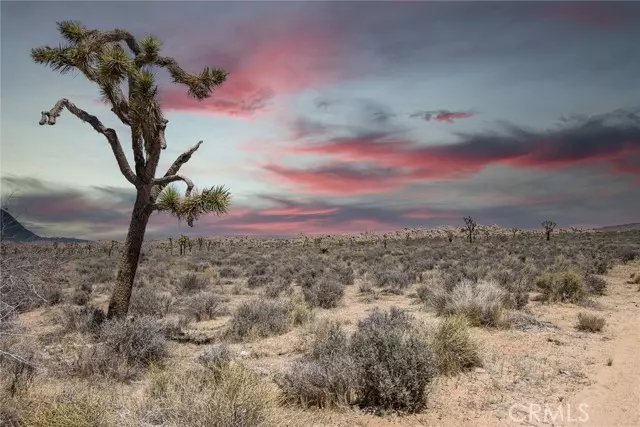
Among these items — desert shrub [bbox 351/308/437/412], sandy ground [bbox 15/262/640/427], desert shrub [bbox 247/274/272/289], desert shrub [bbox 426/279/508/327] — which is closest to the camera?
sandy ground [bbox 15/262/640/427]

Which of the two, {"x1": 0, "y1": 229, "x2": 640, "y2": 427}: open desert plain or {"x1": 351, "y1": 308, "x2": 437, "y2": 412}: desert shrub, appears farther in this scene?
{"x1": 351, "y1": 308, "x2": 437, "y2": 412}: desert shrub

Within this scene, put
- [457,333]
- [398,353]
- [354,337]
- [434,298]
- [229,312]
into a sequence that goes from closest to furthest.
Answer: [398,353] < [354,337] < [457,333] < [434,298] < [229,312]

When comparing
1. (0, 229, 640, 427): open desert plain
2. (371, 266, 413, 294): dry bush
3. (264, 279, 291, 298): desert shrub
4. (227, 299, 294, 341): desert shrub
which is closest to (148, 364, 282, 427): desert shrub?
(0, 229, 640, 427): open desert plain

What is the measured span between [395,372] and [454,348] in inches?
85.0

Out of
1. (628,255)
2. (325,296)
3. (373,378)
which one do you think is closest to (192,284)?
(325,296)

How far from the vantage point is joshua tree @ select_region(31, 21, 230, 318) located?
973 centimetres

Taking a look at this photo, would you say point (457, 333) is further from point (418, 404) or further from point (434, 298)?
point (434, 298)

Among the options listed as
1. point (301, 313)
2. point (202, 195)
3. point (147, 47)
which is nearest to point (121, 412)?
point (202, 195)

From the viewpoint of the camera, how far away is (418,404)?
6039 mm

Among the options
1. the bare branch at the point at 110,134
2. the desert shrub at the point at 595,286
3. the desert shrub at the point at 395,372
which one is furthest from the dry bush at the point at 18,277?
the desert shrub at the point at 595,286

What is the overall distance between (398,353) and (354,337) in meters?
1.22

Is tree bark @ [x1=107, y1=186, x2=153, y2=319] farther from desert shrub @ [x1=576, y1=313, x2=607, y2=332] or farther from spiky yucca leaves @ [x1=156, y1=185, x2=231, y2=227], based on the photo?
desert shrub @ [x1=576, y1=313, x2=607, y2=332]

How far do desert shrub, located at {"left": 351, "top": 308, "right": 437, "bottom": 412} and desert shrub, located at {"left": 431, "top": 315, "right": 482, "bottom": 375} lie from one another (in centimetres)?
122

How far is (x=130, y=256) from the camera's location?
10.3 meters
